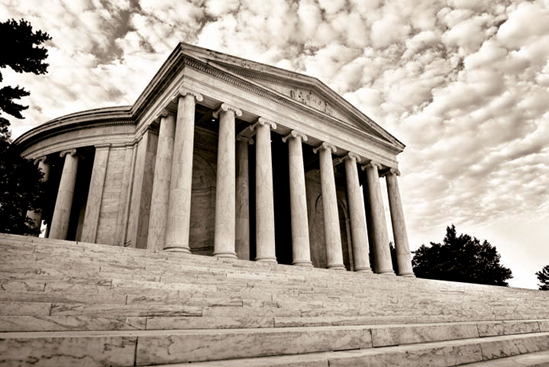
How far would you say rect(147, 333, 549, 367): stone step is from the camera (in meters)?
6.75

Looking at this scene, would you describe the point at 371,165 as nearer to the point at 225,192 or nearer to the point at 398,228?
the point at 398,228

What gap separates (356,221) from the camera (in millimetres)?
36469

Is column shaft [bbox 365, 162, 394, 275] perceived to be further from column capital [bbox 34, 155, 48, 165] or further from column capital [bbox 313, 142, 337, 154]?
column capital [bbox 34, 155, 48, 165]

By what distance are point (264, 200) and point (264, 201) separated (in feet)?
0.29

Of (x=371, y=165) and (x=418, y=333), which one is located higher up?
(x=371, y=165)

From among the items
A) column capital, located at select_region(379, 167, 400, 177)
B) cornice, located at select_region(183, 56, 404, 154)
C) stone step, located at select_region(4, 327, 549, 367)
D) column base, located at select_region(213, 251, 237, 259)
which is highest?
cornice, located at select_region(183, 56, 404, 154)

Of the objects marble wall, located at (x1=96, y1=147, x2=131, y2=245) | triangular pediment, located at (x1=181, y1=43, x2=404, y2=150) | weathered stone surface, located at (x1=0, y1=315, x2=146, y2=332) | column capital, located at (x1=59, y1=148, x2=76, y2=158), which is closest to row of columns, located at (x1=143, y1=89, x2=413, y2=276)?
triangular pediment, located at (x1=181, y1=43, x2=404, y2=150)

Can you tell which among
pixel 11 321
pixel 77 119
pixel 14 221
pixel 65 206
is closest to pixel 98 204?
pixel 65 206

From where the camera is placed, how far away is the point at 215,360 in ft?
23.4

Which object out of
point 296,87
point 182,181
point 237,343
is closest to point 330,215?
point 296,87

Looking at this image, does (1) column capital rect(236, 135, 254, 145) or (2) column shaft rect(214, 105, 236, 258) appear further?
(1) column capital rect(236, 135, 254, 145)

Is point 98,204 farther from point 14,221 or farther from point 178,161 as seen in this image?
point 178,161

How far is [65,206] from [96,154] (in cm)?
629

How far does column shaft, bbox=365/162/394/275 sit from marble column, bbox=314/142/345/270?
20.4ft
